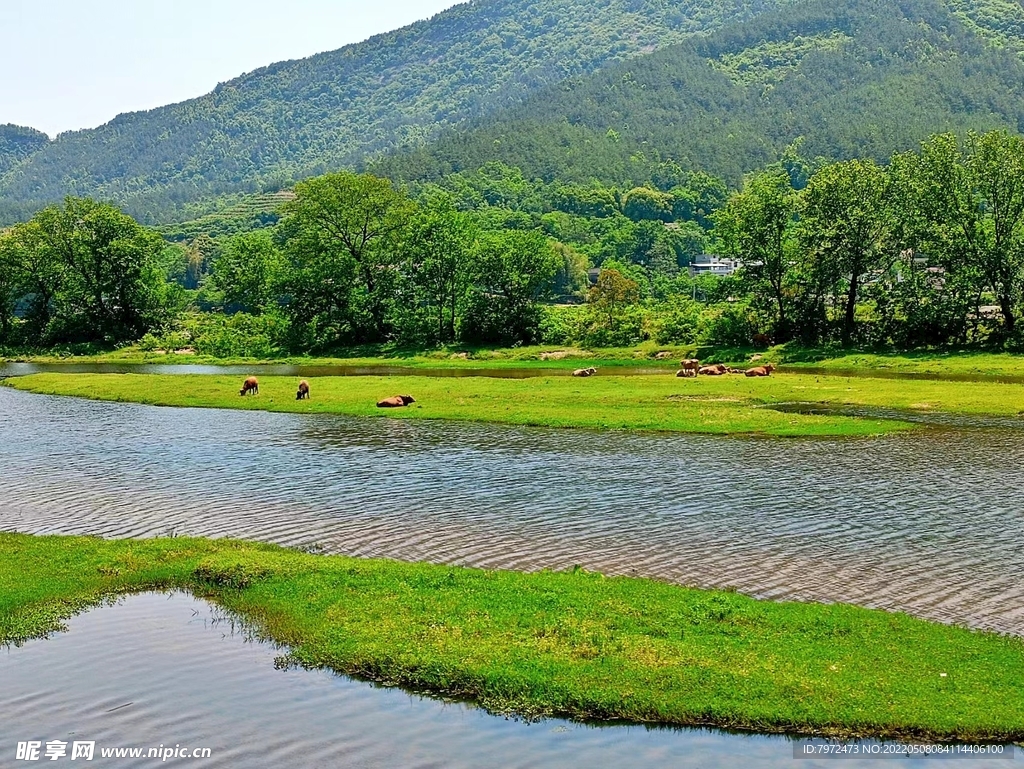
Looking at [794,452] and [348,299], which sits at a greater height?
[348,299]

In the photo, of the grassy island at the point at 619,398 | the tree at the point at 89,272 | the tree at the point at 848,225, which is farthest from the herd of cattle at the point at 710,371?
the tree at the point at 89,272

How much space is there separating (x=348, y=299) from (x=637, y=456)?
6661cm

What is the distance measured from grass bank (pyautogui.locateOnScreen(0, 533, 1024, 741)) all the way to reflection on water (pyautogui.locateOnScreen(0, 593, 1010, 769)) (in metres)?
0.50

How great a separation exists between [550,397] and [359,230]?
55.6 metres

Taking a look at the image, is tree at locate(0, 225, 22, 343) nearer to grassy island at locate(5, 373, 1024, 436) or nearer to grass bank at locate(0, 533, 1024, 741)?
grassy island at locate(5, 373, 1024, 436)

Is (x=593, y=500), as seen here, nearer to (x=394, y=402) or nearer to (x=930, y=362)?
(x=394, y=402)

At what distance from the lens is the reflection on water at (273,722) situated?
487 inches

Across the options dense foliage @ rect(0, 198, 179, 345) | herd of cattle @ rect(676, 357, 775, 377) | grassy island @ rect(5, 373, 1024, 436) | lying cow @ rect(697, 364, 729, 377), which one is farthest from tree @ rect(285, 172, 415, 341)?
lying cow @ rect(697, 364, 729, 377)

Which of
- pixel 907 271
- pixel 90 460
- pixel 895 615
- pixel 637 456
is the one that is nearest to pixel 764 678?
pixel 895 615

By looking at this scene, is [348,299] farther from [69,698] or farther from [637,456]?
[69,698]

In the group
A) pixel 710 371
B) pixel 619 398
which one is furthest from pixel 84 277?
pixel 619 398

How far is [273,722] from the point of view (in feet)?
43.7

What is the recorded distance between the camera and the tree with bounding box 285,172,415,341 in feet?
315

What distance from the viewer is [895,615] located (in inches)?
658
